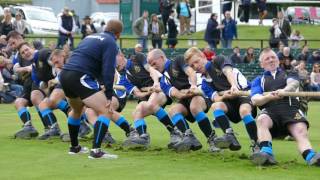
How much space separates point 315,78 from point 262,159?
20108 millimetres

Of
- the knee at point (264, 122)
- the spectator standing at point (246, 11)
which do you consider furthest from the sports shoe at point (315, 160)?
the spectator standing at point (246, 11)

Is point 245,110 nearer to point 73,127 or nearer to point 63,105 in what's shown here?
point 73,127

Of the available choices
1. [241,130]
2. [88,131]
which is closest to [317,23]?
[241,130]

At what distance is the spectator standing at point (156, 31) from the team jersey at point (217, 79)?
19915mm

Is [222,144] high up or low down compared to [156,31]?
down

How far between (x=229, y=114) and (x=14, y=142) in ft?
13.5

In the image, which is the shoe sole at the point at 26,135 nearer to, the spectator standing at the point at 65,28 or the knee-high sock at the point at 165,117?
the knee-high sock at the point at 165,117

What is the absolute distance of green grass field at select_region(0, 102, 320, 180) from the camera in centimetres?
1141

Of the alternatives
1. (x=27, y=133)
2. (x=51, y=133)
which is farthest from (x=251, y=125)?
(x=27, y=133)

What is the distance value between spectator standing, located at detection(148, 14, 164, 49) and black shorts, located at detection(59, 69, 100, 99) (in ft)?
69.4

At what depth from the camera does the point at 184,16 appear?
4322 cm

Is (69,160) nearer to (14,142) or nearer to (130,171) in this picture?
(130,171)

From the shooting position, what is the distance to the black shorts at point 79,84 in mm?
12820

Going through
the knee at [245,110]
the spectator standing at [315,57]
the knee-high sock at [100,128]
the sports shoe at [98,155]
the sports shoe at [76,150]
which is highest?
the knee at [245,110]
